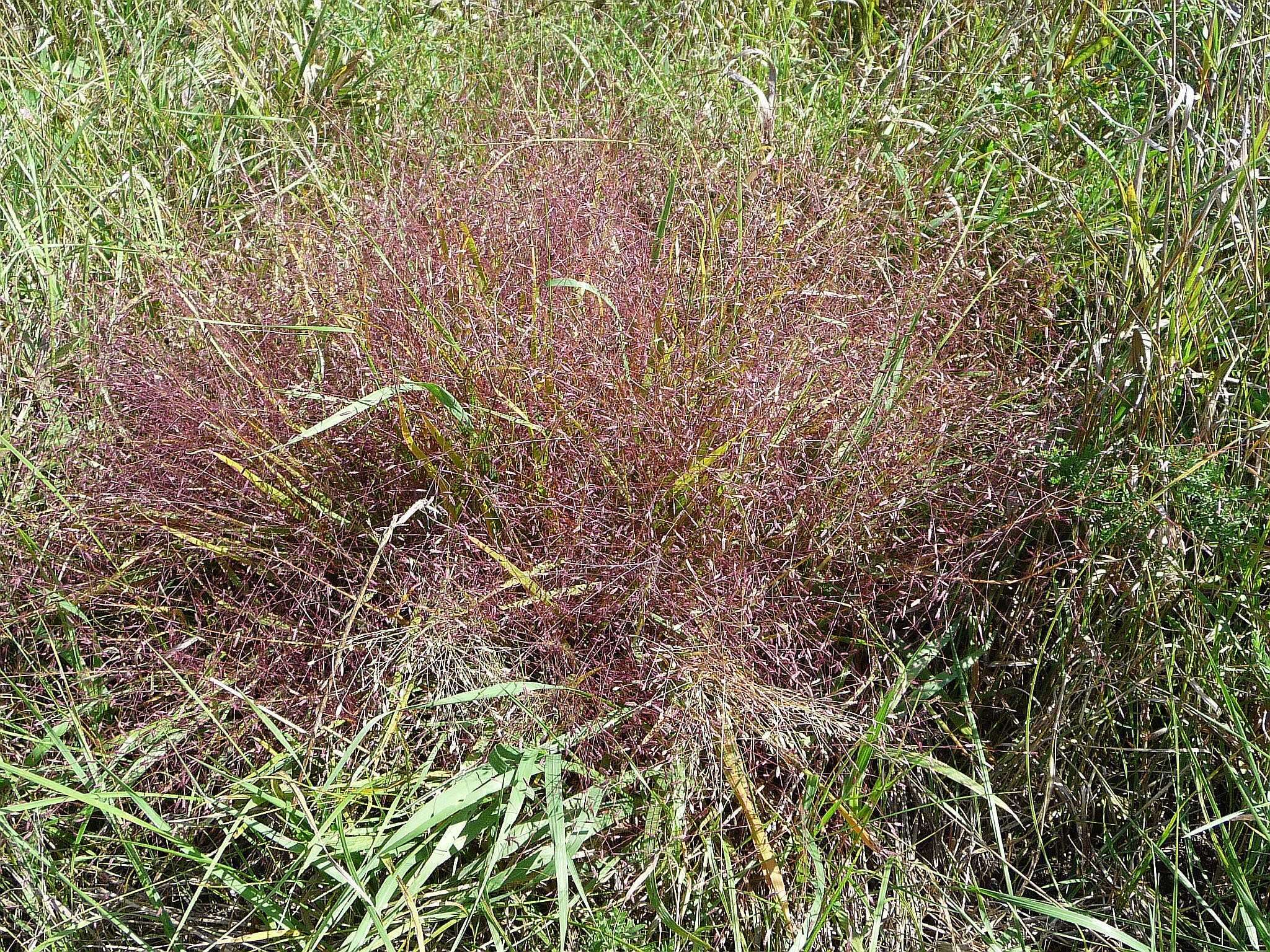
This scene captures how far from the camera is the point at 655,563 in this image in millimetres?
1415

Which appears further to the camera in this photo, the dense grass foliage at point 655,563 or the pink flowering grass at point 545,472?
the pink flowering grass at point 545,472

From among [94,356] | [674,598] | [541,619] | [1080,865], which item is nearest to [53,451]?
[94,356]

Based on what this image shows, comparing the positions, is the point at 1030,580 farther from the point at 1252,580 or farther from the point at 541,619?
the point at 541,619

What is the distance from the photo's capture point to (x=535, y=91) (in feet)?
7.07

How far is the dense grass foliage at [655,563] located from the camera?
1.32 m

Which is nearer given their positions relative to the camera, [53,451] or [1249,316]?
[1249,316]

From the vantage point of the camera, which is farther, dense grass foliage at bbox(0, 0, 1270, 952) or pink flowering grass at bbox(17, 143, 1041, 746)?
pink flowering grass at bbox(17, 143, 1041, 746)

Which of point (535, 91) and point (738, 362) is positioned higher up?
point (535, 91)

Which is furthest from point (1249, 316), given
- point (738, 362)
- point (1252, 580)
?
point (738, 362)

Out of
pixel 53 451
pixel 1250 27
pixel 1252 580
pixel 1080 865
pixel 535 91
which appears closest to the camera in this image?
pixel 1252 580

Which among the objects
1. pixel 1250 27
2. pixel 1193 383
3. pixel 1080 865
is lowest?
pixel 1080 865

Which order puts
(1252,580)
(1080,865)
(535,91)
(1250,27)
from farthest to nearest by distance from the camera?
1. (535,91)
2. (1250,27)
3. (1080,865)
4. (1252,580)

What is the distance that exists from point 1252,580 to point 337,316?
4.29ft

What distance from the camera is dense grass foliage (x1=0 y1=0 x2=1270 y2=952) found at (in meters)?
1.32
